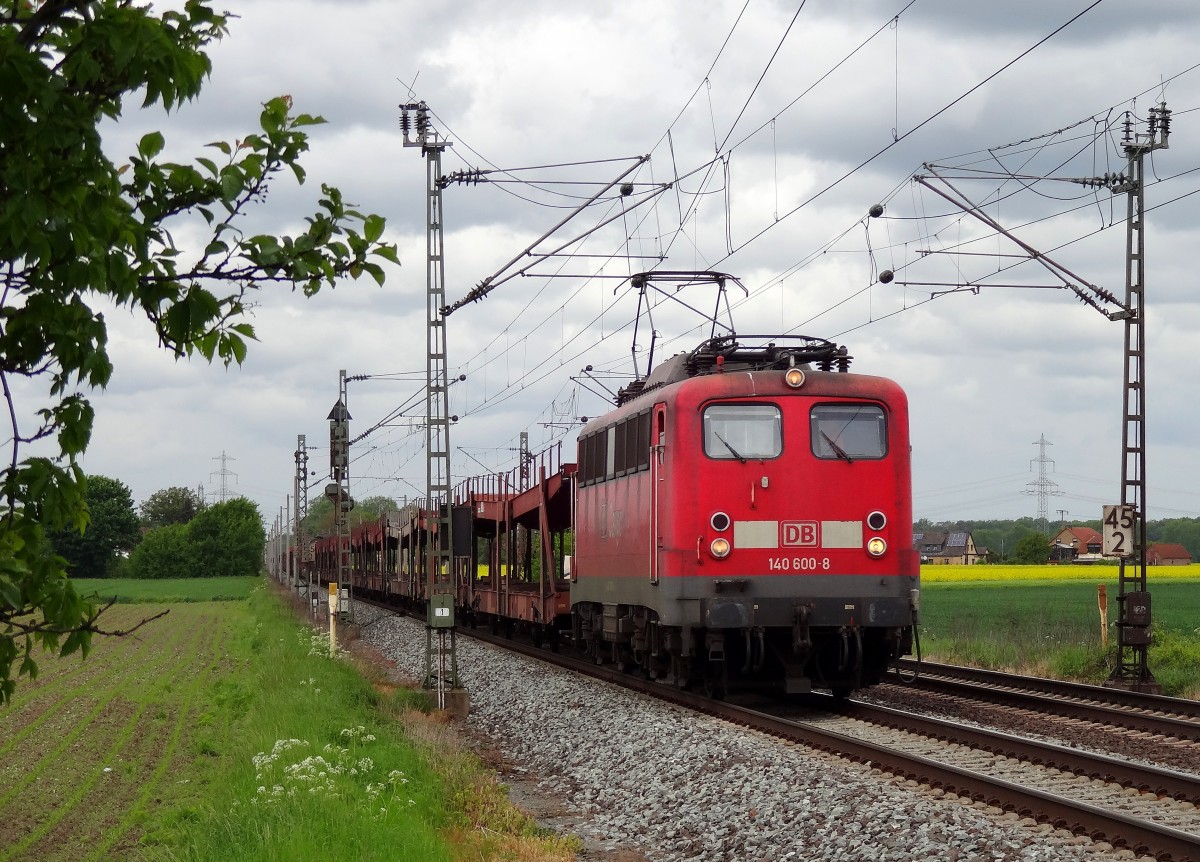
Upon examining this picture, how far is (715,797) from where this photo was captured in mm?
10320

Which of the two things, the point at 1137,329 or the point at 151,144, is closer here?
the point at 151,144

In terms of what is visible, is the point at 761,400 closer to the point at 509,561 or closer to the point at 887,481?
the point at 887,481

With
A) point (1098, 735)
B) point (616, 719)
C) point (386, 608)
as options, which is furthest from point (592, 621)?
point (386, 608)

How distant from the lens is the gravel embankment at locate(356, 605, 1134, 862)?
8.18m

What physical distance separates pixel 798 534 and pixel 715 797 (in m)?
5.09

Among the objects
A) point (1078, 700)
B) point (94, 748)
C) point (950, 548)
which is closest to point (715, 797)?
point (1078, 700)

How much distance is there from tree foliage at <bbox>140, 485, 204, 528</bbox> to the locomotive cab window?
546ft

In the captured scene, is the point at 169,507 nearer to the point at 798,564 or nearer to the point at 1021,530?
the point at 1021,530

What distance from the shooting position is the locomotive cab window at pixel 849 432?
602 inches

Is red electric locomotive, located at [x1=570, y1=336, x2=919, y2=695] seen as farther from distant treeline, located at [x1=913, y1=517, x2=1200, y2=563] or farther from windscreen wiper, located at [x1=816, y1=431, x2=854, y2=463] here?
distant treeline, located at [x1=913, y1=517, x2=1200, y2=563]

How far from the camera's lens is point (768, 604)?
581 inches

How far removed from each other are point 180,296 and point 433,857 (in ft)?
16.1

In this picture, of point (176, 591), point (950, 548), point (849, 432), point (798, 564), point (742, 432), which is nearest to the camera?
point (798, 564)

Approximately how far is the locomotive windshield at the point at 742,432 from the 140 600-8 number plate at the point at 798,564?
3.70 feet
